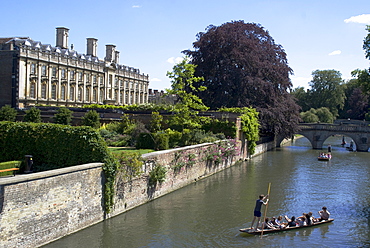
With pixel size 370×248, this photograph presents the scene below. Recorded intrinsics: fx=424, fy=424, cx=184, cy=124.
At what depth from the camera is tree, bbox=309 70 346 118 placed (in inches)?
3556

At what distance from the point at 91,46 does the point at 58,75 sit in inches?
624

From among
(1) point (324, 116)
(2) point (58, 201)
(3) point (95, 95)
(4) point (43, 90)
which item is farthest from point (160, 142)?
(1) point (324, 116)

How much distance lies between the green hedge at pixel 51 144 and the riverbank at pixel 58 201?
3.68 feet

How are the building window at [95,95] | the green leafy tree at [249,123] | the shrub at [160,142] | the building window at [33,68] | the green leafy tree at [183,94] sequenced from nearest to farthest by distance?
the shrub at [160,142] → the green leafy tree at [183,94] → the green leafy tree at [249,123] → the building window at [33,68] → the building window at [95,95]

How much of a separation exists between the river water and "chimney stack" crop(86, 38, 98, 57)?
4965 cm

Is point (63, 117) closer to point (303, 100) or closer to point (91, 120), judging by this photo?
point (91, 120)

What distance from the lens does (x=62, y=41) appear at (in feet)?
213

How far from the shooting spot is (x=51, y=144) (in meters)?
17.0

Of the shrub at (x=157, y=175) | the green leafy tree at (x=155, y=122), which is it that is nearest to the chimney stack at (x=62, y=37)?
the green leafy tree at (x=155, y=122)

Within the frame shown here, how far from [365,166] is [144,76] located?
59995 mm

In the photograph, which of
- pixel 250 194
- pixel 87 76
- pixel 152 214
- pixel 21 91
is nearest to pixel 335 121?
pixel 87 76

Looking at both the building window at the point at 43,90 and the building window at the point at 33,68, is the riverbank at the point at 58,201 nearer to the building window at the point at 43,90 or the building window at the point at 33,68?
the building window at the point at 33,68

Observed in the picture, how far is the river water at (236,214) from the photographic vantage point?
14.2 meters

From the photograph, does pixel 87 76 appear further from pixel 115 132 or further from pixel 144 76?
pixel 115 132
